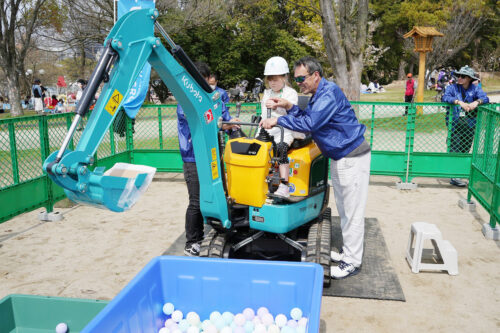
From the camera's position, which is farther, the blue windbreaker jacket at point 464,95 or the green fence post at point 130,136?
the green fence post at point 130,136

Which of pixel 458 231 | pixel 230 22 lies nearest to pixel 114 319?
pixel 458 231

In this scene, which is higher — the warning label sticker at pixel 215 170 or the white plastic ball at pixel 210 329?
the warning label sticker at pixel 215 170

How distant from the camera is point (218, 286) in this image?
3.07 metres

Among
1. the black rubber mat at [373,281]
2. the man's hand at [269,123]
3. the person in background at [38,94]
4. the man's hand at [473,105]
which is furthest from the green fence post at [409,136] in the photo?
the person in background at [38,94]

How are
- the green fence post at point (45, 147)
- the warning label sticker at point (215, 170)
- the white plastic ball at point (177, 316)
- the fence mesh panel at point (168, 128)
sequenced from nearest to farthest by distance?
the white plastic ball at point (177, 316)
the warning label sticker at point (215, 170)
the green fence post at point (45, 147)
the fence mesh panel at point (168, 128)

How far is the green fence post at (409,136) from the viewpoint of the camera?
7941mm

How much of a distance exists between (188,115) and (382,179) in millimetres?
5817

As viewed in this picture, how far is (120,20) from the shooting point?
2916 millimetres

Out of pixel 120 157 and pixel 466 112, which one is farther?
pixel 120 157

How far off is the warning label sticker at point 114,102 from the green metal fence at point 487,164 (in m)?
4.76

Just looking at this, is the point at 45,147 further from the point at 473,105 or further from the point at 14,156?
the point at 473,105

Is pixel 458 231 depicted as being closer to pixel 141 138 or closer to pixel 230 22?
pixel 141 138

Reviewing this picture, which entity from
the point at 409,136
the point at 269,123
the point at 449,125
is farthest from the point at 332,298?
the point at 449,125

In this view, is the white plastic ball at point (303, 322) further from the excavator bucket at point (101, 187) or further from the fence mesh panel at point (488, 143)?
the fence mesh panel at point (488, 143)
